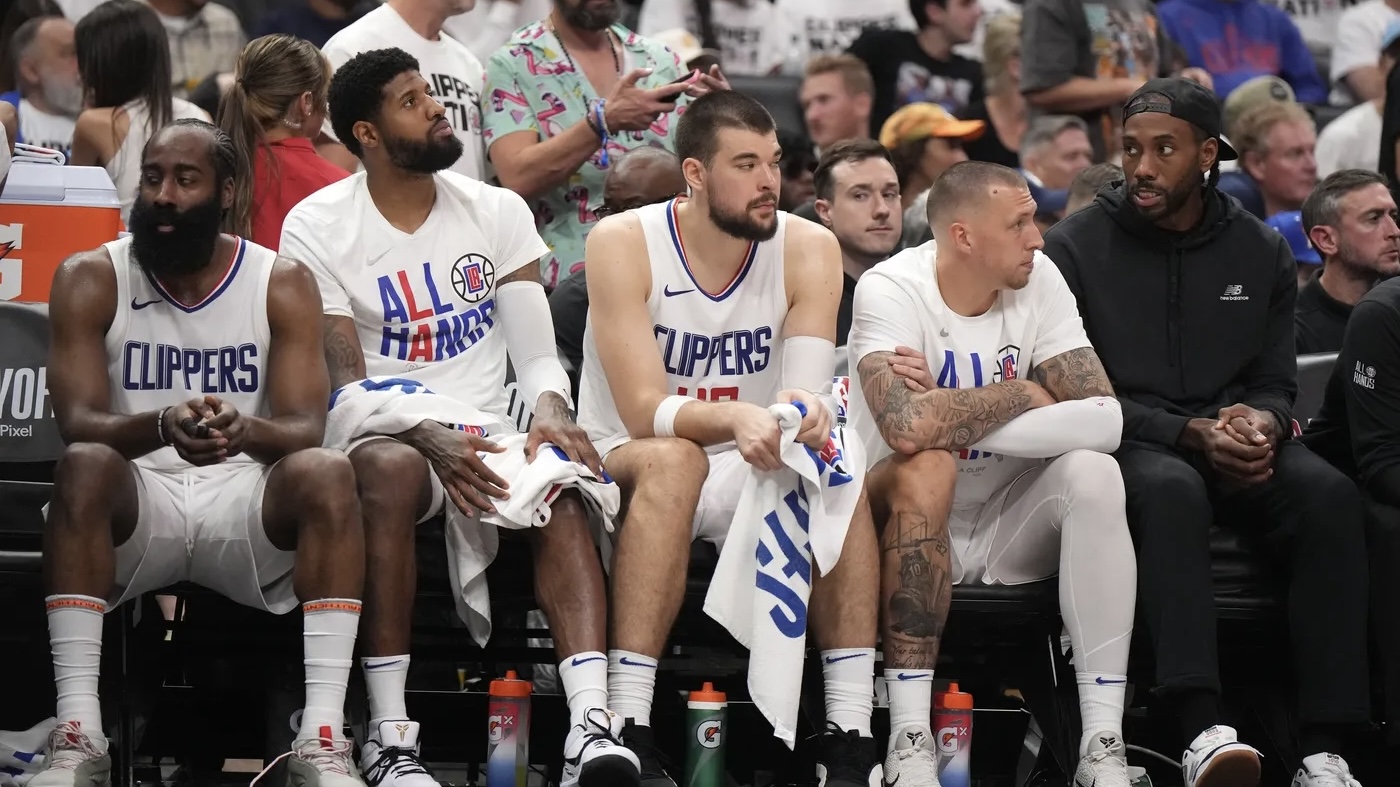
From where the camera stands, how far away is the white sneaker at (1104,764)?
4.28 m

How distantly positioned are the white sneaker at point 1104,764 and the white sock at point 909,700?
38 centimetres

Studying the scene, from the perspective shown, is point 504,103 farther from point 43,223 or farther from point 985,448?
point 985,448

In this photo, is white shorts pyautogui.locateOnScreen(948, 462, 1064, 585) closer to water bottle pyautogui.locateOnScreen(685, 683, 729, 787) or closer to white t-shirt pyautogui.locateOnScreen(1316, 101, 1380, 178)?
water bottle pyautogui.locateOnScreen(685, 683, 729, 787)

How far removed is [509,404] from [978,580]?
51.2 inches

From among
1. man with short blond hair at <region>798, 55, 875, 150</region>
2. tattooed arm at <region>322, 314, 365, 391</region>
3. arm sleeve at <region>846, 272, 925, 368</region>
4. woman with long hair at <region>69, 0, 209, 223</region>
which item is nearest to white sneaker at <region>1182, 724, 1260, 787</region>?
arm sleeve at <region>846, 272, 925, 368</region>

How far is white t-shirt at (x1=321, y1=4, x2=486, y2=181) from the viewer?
19.4 feet

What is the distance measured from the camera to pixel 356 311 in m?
4.72

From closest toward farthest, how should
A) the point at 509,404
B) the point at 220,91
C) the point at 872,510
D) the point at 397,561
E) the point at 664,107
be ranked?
1. the point at 397,561
2. the point at 872,510
3. the point at 509,404
4. the point at 664,107
5. the point at 220,91

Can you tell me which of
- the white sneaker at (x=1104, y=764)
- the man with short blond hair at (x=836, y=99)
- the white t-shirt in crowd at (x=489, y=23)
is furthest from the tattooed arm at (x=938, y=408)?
the white t-shirt in crowd at (x=489, y=23)

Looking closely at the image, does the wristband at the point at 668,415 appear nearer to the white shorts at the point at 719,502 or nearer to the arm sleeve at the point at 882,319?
the white shorts at the point at 719,502

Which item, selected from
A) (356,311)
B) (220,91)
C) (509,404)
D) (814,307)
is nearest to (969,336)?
(814,307)

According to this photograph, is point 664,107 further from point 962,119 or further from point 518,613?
point 962,119

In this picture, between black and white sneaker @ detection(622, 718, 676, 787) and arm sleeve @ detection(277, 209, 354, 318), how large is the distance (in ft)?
4.26

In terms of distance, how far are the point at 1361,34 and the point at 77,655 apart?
701cm
